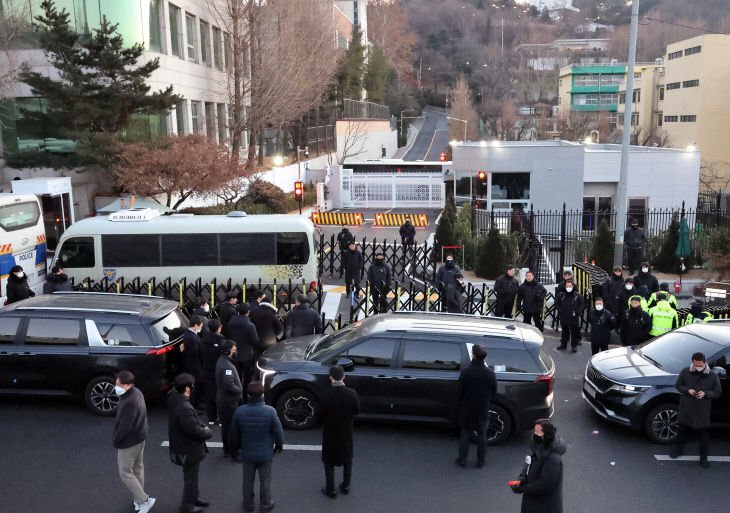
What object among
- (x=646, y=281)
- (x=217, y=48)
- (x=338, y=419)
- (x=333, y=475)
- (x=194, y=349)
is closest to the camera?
(x=338, y=419)

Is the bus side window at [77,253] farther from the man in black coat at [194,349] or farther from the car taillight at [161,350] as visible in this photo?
the man in black coat at [194,349]

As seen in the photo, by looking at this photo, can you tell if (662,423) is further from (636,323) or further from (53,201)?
(53,201)

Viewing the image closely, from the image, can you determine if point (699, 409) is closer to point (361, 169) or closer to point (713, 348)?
point (713, 348)

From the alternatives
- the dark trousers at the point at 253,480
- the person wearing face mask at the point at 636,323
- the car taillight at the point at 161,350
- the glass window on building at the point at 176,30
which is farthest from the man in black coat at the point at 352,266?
the glass window on building at the point at 176,30

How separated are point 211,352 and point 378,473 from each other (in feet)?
9.28

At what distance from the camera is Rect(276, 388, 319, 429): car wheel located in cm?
926

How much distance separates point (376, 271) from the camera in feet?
51.2

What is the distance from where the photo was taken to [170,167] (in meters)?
22.7

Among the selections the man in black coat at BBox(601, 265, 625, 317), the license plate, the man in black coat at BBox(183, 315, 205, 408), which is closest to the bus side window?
Result: the man in black coat at BBox(183, 315, 205, 408)

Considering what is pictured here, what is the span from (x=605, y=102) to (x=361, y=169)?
262 feet

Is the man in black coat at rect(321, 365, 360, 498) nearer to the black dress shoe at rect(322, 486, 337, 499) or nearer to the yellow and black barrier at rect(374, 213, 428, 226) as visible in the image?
the black dress shoe at rect(322, 486, 337, 499)

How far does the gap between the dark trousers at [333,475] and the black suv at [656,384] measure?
4.09 m

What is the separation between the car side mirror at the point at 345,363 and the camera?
29.5 ft

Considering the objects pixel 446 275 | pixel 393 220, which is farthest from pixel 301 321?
pixel 393 220
